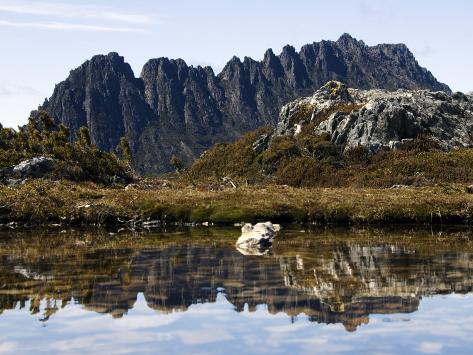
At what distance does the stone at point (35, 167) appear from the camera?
72250 mm

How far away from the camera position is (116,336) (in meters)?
16.7

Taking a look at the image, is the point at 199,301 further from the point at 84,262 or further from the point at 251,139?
the point at 251,139

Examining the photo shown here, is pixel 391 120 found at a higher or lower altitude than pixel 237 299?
higher

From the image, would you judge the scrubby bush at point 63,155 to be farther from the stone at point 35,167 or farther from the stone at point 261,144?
the stone at point 261,144

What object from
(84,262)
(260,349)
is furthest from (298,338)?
(84,262)

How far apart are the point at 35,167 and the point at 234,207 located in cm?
3180

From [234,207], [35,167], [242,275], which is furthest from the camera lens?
[35,167]

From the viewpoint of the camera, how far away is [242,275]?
83.7 feet

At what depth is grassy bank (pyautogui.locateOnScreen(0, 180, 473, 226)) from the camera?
168 ft

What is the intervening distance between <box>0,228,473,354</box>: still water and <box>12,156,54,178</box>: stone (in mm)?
38247

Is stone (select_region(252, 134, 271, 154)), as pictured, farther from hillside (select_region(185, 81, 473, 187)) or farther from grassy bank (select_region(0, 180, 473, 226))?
grassy bank (select_region(0, 180, 473, 226))

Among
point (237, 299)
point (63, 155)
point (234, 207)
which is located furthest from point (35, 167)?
point (237, 299)

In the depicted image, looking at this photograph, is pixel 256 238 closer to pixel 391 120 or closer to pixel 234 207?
pixel 234 207

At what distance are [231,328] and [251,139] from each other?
352 feet
